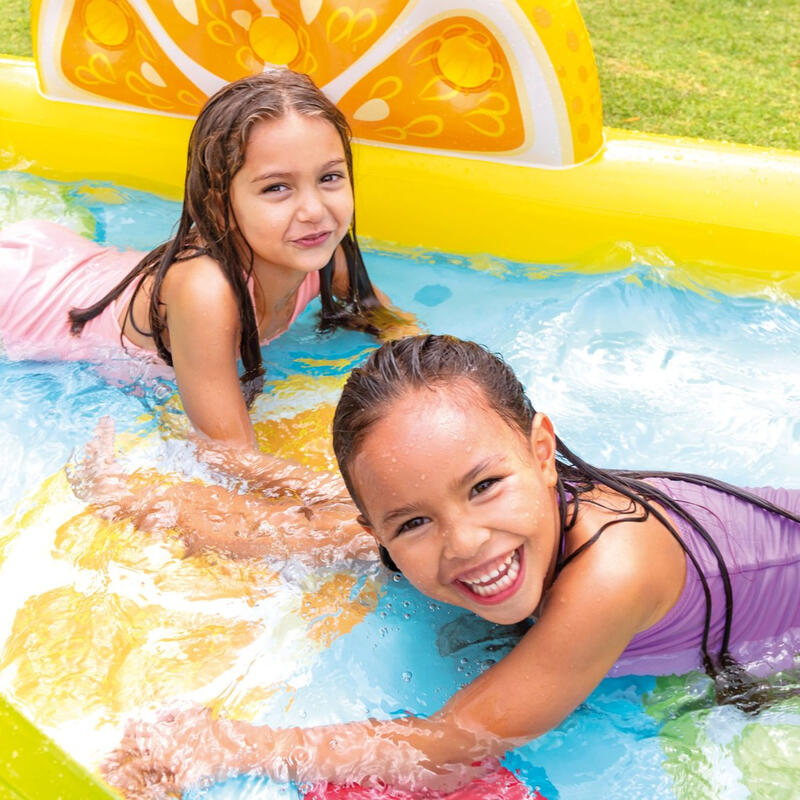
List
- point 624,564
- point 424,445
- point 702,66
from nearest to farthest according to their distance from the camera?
point 424,445 < point 624,564 < point 702,66

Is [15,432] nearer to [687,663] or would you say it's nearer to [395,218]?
[395,218]

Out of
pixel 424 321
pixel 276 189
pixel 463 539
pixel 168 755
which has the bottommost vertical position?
pixel 168 755

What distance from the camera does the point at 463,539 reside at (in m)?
1.53

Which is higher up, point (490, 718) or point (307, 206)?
point (307, 206)

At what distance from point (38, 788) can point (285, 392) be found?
1519mm

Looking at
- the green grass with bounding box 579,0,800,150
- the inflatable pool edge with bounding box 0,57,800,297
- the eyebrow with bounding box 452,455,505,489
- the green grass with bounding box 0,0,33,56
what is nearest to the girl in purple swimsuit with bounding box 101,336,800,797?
the eyebrow with bounding box 452,455,505,489

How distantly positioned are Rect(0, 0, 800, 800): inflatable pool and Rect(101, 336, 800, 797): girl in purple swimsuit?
84mm

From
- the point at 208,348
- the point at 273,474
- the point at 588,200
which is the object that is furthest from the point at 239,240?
the point at 588,200

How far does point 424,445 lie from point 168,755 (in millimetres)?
775

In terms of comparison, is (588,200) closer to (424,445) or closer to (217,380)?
(217,380)

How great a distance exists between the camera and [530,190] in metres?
3.08

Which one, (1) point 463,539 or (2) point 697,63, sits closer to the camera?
(1) point 463,539

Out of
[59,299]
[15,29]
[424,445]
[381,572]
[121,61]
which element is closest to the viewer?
[424,445]

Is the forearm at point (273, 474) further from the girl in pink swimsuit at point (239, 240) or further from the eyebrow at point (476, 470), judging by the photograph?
the eyebrow at point (476, 470)
